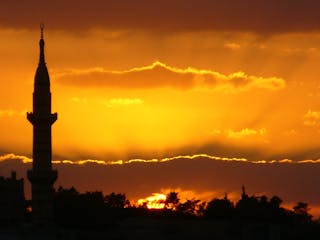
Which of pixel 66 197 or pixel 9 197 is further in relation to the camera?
pixel 66 197

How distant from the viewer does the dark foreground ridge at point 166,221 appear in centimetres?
8700

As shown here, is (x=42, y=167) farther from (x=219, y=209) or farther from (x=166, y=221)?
(x=219, y=209)

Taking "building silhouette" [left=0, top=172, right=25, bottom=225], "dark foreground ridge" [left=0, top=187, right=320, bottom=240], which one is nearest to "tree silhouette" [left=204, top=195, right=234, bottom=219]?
"dark foreground ridge" [left=0, top=187, right=320, bottom=240]

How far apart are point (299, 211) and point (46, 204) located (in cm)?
5031

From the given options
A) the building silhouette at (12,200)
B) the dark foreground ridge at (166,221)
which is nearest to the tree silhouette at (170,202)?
the dark foreground ridge at (166,221)

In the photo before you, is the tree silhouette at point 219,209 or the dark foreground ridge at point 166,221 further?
the tree silhouette at point 219,209

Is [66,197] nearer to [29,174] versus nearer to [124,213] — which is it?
[124,213]

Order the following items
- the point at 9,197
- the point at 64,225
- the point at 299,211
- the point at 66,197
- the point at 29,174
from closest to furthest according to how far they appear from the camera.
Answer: the point at 29,174 → the point at 9,197 → the point at 64,225 → the point at 66,197 → the point at 299,211

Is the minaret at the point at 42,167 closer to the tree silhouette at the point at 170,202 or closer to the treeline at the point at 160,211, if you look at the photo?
the treeline at the point at 160,211

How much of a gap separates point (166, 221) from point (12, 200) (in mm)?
14771

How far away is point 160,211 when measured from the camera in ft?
377

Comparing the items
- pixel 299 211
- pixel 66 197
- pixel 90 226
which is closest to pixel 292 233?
pixel 90 226

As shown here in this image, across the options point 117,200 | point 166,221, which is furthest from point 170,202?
point 166,221

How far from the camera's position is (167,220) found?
302 feet
